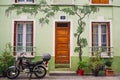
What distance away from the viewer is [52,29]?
19797 mm

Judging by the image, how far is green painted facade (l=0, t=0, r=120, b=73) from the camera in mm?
19664

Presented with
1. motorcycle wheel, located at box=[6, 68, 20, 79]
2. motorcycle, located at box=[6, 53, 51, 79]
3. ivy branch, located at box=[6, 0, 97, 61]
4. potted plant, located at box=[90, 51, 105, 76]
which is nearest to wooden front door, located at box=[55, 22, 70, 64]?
ivy branch, located at box=[6, 0, 97, 61]

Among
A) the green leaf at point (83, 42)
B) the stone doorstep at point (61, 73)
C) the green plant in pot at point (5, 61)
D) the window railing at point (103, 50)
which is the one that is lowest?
the stone doorstep at point (61, 73)

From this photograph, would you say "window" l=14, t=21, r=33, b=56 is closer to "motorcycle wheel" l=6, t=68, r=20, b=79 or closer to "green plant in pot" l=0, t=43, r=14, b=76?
"green plant in pot" l=0, t=43, r=14, b=76

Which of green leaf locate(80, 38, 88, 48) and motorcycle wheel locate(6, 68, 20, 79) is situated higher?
green leaf locate(80, 38, 88, 48)

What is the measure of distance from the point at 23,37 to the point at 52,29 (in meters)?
1.83

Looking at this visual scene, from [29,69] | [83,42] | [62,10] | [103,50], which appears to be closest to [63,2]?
[62,10]

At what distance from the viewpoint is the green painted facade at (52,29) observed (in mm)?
19664

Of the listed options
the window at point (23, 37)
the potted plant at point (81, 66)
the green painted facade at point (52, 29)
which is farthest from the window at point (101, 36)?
the window at point (23, 37)

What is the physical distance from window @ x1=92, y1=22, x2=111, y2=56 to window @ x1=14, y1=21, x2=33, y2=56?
3.81 meters

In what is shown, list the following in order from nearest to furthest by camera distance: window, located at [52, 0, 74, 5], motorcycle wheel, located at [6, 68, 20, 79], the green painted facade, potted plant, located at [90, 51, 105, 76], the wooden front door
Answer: motorcycle wheel, located at [6, 68, 20, 79] → potted plant, located at [90, 51, 105, 76] → the green painted facade → window, located at [52, 0, 74, 5] → the wooden front door

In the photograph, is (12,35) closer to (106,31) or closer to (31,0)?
(31,0)

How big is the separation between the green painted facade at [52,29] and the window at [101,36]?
0.31 meters

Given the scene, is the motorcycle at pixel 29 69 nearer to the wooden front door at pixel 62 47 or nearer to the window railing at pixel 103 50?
the wooden front door at pixel 62 47
